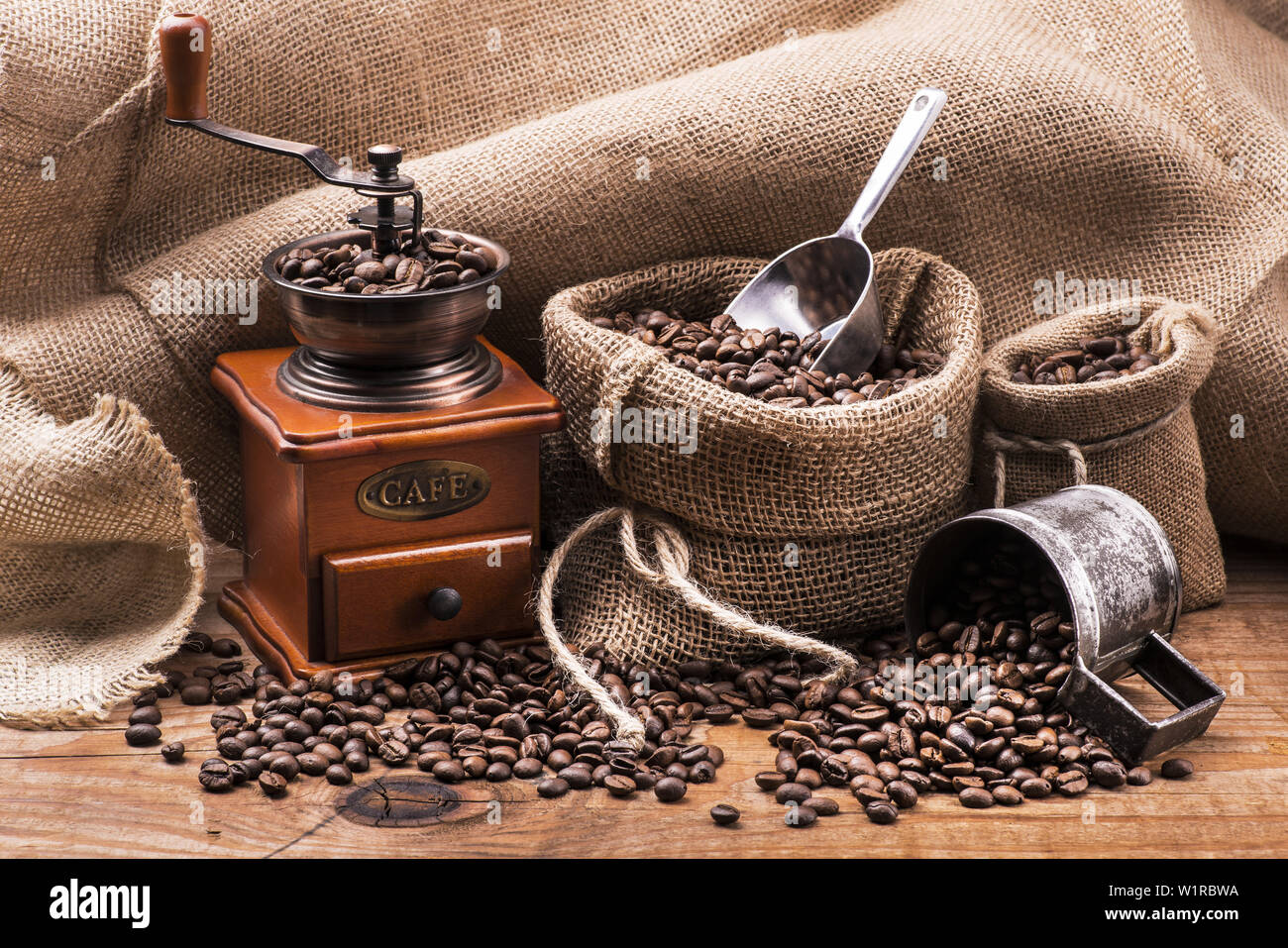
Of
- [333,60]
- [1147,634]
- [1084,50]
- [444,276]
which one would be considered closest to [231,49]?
[333,60]

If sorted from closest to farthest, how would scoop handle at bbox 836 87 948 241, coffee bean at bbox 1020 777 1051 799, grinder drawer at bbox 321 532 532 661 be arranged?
coffee bean at bbox 1020 777 1051 799 < grinder drawer at bbox 321 532 532 661 < scoop handle at bbox 836 87 948 241

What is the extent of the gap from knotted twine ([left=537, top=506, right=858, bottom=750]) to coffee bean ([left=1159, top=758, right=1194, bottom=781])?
442mm

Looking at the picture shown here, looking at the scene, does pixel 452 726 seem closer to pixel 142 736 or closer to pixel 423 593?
pixel 423 593

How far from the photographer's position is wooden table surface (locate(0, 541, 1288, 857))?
178 centimetres

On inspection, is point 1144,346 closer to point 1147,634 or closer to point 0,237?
point 1147,634

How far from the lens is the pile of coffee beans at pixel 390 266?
2029 millimetres

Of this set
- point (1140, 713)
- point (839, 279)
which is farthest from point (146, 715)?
point (1140, 713)

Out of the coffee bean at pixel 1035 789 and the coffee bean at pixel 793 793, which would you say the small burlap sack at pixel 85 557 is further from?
the coffee bean at pixel 1035 789

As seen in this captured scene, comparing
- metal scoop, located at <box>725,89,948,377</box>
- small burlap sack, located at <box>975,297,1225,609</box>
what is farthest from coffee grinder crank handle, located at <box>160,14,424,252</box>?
small burlap sack, located at <box>975,297,1225,609</box>

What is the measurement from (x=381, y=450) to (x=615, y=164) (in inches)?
26.9

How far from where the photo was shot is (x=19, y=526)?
2.20 m

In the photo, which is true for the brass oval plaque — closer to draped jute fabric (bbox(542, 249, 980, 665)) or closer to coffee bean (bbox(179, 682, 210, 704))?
draped jute fabric (bbox(542, 249, 980, 665))

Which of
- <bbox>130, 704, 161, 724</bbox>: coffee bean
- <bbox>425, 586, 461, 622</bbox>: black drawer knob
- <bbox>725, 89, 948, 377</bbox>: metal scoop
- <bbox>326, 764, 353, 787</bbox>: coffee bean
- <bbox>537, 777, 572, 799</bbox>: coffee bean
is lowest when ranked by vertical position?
<bbox>130, 704, 161, 724</bbox>: coffee bean

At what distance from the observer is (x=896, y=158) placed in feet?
7.69
